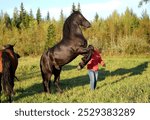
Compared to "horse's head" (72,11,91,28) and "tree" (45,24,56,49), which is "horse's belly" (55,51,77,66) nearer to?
"horse's head" (72,11,91,28)

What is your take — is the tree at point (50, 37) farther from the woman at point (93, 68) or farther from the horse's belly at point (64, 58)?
the horse's belly at point (64, 58)

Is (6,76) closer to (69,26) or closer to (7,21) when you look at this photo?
(69,26)

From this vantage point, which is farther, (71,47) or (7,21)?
(7,21)

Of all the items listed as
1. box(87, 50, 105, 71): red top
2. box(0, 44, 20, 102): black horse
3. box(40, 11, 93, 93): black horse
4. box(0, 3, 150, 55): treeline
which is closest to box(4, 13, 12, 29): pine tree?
box(0, 3, 150, 55): treeline

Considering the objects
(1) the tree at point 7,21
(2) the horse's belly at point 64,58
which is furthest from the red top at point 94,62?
(1) the tree at point 7,21

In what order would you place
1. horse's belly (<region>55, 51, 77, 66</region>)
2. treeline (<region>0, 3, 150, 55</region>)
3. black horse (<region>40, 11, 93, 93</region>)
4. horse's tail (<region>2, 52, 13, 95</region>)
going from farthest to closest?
1. treeline (<region>0, 3, 150, 55</region>)
2. horse's belly (<region>55, 51, 77, 66</region>)
3. black horse (<region>40, 11, 93, 93</region>)
4. horse's tail (<region>2, 52, 13, 95</region>)

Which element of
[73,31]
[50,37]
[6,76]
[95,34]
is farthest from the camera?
[50,37]

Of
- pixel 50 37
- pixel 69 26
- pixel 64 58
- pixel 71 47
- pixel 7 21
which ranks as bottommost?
pixel 64 58

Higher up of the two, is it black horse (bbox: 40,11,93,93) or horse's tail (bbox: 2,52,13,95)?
black horse (bbox: 40,11,93,93)

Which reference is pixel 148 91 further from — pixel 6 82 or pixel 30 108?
pixel 30 108

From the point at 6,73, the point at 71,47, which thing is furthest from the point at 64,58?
the point at 6,73

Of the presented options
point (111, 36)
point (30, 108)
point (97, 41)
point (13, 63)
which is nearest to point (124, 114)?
point (30, 108)

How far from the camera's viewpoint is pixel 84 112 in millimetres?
7035

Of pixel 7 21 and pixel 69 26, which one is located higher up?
pixel 7 21
